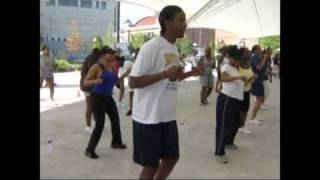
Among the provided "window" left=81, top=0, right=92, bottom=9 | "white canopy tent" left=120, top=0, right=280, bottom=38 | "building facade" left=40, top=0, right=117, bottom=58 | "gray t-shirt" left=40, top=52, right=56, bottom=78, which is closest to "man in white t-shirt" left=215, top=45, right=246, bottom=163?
"gray t-shirt" left=40, top=52, right=56, bottom=78

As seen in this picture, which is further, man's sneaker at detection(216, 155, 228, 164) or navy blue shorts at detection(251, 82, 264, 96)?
navy blue shorts at detection(251, 82, 264, 96)

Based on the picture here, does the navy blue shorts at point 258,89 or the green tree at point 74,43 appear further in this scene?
the green tree at point 74,43

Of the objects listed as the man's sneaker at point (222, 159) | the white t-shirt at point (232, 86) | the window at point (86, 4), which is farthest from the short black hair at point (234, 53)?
the window at point (86, 4)

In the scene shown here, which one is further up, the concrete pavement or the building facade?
the building facade

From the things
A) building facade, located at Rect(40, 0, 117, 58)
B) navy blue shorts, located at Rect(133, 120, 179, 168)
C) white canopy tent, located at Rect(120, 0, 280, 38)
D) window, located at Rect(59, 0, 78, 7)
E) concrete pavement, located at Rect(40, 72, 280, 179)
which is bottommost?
concrete pavement, located at Rect(40, 72, 280, 179)

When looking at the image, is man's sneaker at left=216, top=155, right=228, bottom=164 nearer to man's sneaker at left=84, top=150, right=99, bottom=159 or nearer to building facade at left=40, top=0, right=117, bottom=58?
man's sneaker at left=84, top=150, right=99, bottom=159

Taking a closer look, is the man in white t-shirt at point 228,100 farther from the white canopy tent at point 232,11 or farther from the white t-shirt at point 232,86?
the white canopy tent at point 232,11

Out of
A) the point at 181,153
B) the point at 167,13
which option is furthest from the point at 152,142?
the point at 181,153

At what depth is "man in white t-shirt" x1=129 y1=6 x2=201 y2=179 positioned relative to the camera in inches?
154

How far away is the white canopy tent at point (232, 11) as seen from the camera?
18.5 metres
